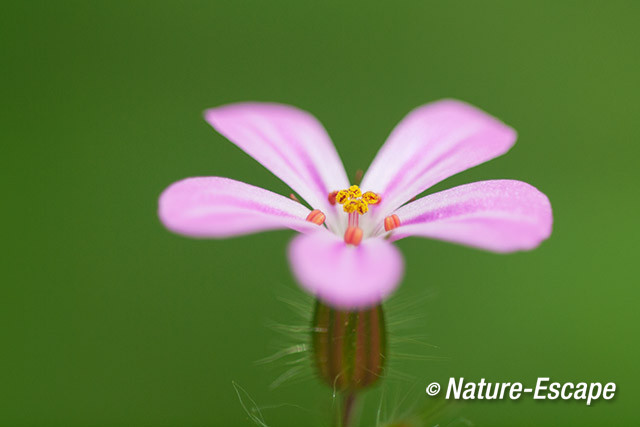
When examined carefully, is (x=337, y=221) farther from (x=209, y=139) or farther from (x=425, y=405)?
(x=209, y=139)

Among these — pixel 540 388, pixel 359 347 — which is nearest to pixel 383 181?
pixel 359 347

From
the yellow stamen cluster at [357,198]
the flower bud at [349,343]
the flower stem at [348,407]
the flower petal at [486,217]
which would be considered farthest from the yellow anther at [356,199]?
the flower stem at [348,407]

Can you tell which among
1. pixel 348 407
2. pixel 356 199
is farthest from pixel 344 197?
pixel 348 407

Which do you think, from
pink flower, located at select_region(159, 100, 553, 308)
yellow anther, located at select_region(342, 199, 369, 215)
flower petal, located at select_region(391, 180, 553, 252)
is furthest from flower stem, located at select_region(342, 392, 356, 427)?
yellow anther, located at select_region(342, 199, 369, 215)

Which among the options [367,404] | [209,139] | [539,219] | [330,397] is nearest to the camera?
[539,219]

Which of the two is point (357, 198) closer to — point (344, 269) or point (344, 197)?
point (344, 197)

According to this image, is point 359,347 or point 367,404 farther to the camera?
point 367,404

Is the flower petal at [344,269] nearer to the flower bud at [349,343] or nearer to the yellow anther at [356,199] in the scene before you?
the flower bud at [349,343]
